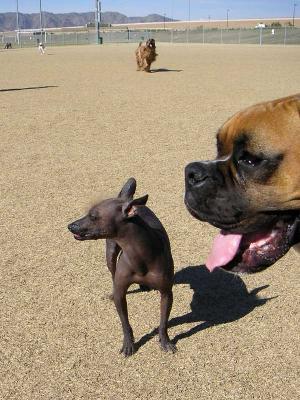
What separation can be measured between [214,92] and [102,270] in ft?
43.6

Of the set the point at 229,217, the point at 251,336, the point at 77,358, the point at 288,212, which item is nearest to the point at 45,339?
the point at 77,358

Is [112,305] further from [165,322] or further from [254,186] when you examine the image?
[254,186]

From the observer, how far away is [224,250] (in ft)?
10.3

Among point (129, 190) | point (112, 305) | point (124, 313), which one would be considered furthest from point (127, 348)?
point (129, 190)

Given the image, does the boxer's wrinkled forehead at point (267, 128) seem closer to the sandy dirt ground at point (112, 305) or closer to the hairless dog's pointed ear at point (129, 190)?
the hairless dog's pointed ear at point (129, 190)

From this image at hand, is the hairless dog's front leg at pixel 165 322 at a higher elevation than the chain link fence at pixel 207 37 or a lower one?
lower

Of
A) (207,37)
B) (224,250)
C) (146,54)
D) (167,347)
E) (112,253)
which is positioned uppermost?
(207,37)

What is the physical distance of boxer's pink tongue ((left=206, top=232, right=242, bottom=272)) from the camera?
3.09 metres

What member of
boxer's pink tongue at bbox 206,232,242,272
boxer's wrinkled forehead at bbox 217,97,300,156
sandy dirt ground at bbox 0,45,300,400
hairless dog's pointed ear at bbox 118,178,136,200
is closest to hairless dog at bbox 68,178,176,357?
hairless dog's pointed ear at bbox 118,178,136,200

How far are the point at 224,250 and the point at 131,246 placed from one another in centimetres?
76

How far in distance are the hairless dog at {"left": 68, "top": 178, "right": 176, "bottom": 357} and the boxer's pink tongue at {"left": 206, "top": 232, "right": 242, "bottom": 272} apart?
572 mm

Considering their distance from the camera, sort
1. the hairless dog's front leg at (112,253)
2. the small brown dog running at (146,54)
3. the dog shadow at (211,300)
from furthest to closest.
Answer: the small brown dog running at (146,54), the dog shadow at (211,300), the hairless dog's front leg at (112,253)

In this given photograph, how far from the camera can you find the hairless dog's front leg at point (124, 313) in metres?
3.74

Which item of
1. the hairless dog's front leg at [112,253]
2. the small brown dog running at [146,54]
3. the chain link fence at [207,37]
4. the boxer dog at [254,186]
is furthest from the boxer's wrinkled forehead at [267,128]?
the chain link fence at [207,37]
